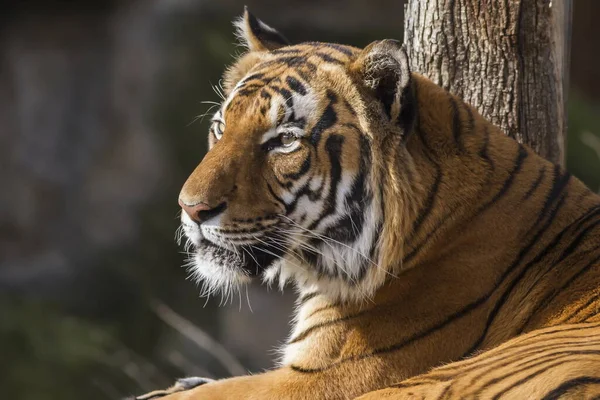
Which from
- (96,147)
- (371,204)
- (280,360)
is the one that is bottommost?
(96,147)

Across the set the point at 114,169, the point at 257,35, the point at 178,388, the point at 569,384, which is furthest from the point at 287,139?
the point at 114,169

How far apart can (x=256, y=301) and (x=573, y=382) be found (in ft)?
18.9

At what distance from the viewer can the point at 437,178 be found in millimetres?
2455

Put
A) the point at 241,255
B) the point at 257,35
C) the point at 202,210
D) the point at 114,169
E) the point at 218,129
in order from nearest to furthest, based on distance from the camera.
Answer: the point at 202,210
the point at 241,255
the point at 218,129
the point at 257,35
the point at 114,169

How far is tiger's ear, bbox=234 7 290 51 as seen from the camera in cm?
288

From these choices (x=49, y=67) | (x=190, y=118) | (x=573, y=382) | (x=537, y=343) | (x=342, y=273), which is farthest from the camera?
(x=49, y=67)

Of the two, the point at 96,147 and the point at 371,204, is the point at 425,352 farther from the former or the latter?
the point at 96,147

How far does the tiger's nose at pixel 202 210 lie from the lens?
237 centimetres

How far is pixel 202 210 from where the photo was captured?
238cm

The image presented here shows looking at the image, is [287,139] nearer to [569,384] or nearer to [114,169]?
[569,384]

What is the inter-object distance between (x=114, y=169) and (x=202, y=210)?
544cm

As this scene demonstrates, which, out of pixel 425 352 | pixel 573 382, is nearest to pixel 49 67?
pixel 425 352

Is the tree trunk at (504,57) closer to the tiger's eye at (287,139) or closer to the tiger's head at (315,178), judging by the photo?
the tiger's head at (315,178)

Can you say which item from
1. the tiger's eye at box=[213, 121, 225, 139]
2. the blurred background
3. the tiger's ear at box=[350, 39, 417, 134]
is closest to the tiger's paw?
the tiger's eye at box=[213, 121, 225, 139]
